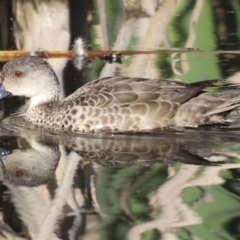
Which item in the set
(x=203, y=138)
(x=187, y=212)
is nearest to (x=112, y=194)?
(x=187, y=212)

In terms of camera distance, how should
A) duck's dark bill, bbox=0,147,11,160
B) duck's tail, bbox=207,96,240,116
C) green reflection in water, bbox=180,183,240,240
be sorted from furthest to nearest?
duck's tail, bbox=207,96,240,116, duck's dark bill, bbox=0,147,11,160, green reflection in water, bbox=180,183,240,240

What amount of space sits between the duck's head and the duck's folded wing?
0.46 metres

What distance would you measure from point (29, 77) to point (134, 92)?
922mm

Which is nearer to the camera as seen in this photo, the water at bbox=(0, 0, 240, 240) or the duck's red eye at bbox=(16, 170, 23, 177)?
the water at bbox=(0, 0, 240, 240)

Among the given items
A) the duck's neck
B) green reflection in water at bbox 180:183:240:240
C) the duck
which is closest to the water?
green reflection in water at bbox 180:183:240:240

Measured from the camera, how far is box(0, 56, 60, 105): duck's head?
7.16 m

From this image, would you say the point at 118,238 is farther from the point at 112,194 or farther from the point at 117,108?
the point at 117,108

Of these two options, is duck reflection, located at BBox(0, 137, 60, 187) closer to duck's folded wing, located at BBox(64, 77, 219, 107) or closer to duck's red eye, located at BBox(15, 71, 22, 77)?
duck's folded wing, located at BBox(64, 77, 219, 107)

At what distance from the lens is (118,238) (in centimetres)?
454

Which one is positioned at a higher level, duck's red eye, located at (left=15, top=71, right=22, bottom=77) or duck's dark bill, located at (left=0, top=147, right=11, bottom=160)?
duck's red eye, located at (left=15, top=71, right=22, bottom=77)

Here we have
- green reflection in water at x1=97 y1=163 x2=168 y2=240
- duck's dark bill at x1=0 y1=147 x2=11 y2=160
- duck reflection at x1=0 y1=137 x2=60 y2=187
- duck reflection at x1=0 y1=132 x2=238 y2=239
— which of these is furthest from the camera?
duck's dark bill at x1=0 y1=147 x2=11 y2=160

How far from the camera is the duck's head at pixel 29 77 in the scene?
7156mm

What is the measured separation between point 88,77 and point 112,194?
3.29m

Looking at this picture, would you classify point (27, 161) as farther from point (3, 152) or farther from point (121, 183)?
point (121, 183)
